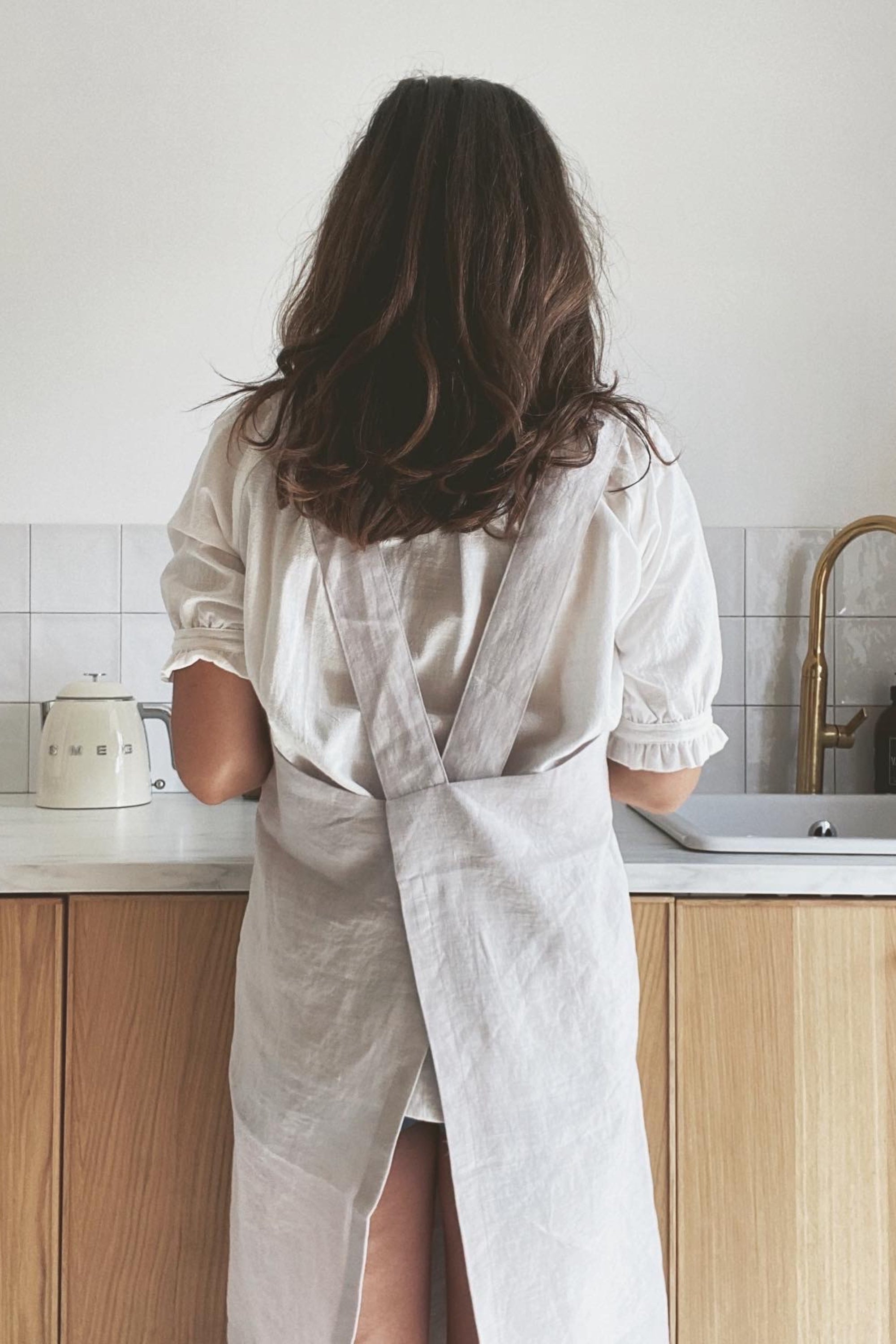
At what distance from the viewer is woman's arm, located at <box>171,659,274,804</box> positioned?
88cm

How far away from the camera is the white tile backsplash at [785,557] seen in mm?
1695

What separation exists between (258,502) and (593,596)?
0.25 meters

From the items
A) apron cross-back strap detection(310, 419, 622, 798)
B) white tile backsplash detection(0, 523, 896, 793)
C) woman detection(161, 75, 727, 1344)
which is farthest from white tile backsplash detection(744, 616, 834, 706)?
apron cross-back strap detection(310, 419, 622, 798)

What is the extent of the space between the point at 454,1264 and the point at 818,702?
100 cm

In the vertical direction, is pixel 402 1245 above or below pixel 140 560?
below

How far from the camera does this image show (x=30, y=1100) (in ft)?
3.56

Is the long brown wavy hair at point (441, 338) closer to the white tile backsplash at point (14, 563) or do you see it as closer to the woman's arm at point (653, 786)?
the woman's arm at point (653, 786)

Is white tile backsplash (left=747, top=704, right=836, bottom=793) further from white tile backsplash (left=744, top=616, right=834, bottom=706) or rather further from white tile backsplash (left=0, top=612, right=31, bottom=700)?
white tile backsplash (left=0, top=612, right=31, bottom=700)

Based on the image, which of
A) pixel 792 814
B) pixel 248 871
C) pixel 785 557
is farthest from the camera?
pixel 785 557

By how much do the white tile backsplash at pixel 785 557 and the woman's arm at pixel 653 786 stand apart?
812 millimetres

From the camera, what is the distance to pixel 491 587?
79cm

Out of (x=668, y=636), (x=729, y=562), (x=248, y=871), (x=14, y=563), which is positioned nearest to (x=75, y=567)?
(x=14, y=563)

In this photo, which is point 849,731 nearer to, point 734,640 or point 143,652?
point 734,640

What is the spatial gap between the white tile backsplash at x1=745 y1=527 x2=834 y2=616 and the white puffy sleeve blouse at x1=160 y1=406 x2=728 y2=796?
0.87m
